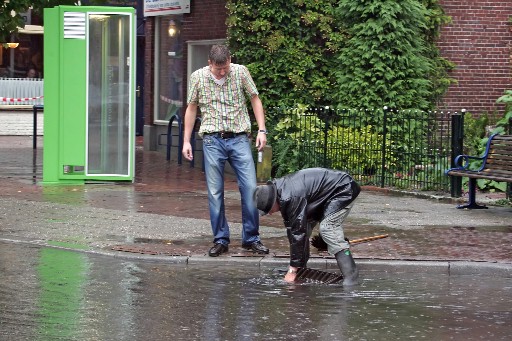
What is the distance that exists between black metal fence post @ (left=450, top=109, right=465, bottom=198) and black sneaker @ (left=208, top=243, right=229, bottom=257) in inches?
201

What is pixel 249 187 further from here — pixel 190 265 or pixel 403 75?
pixel 403 75

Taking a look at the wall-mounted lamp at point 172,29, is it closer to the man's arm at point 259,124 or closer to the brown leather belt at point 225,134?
the man's arm at point 259,124

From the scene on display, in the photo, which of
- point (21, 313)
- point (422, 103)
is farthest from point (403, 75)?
point (21, 313)

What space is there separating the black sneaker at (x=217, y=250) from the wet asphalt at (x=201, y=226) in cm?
9

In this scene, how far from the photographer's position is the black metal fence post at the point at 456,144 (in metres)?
14.5

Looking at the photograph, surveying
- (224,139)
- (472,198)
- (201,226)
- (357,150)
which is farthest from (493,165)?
(224,139)

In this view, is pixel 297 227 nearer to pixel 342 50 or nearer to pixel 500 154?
pixel 500 154

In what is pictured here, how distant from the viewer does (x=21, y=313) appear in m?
7.58

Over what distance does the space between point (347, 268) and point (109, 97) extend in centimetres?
838

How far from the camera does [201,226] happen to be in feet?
39.2

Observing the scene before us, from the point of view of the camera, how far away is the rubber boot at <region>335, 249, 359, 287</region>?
29.2ft

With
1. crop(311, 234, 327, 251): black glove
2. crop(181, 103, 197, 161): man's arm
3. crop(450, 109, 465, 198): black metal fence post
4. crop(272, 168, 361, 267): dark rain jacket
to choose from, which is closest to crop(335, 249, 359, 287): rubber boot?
crop(272, 168, 361, 267): dark rain jacket

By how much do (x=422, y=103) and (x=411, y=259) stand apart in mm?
8972

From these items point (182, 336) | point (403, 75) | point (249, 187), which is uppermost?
point (403, 75)
